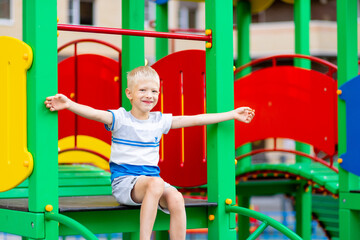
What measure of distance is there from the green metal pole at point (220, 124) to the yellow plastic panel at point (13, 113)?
1207 mm

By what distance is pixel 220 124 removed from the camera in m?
4.38

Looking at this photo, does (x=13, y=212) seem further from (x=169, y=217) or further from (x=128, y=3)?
(x=128, y=3)

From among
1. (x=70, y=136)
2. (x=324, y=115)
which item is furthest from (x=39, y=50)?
(x=324, y=115)

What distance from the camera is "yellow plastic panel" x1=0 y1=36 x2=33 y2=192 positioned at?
3803 millimetres

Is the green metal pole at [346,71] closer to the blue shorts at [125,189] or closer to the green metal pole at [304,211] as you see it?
the blue shorts at [125,189]

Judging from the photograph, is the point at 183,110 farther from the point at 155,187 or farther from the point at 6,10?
the point at 6,10

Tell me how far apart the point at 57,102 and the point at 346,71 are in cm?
259

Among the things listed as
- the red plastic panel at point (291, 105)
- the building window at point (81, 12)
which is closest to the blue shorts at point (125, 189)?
the red plastic panel at point (291, 105)

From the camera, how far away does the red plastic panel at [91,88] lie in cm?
678

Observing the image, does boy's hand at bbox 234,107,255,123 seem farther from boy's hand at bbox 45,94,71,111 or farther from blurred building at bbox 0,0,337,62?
blurred building at bbox 0,0,337,62

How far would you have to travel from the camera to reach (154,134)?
412 centimetres

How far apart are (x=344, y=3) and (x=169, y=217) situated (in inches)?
90.2

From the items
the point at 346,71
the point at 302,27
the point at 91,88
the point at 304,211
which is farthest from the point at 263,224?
the point at 302,27

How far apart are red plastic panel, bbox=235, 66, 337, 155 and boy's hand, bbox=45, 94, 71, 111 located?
3.55m
